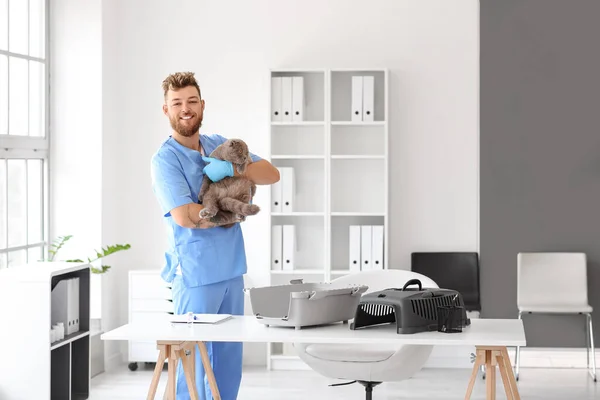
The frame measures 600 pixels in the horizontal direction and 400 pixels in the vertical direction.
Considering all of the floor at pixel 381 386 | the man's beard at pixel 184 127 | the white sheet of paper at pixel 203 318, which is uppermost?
the man's beard at pixel 184 127

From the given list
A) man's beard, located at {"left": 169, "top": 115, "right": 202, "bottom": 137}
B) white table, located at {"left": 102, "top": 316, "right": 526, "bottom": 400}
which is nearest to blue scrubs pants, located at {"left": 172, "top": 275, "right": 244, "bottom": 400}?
white table, located at {"left": 102, "top": 316, "right": 526, "bottom": 400}

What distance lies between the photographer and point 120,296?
5996 mm

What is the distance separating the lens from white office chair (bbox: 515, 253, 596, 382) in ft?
18.5

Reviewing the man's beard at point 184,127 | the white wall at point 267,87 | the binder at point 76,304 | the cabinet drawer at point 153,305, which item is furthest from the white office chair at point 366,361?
the white wall at point 267,87

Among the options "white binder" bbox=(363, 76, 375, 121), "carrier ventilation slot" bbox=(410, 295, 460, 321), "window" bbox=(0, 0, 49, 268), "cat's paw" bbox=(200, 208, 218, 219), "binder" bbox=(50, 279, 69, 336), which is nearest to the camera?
"carrier ventilation slot" bbox=(410, 295, 460, 321)

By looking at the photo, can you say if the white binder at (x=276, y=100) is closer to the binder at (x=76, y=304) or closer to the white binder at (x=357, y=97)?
the white binder at (x=357, y=97)

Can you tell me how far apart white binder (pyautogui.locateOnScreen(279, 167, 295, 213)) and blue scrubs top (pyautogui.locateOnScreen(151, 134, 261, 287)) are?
2.21 metres

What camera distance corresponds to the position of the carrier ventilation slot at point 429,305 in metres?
3.02

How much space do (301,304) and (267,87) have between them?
118 inches

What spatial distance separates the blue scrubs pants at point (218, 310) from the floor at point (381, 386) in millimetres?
1480

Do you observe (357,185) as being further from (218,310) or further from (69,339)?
(218,310)

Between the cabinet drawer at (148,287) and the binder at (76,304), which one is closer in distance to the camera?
the binder at (76,304)

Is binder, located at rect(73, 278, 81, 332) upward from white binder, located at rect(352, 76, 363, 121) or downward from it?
downward

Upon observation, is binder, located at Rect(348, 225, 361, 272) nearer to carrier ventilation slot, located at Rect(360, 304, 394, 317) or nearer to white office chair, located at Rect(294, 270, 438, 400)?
white office chair, located at Rect(294, 270, 438, 400)
